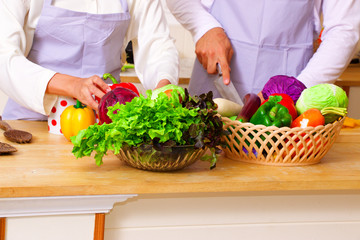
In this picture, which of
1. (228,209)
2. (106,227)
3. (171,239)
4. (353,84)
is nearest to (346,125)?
(228,209)

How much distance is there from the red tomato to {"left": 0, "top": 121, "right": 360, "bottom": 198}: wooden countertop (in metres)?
0.11

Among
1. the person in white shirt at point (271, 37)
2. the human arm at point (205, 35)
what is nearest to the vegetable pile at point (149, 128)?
the human arm at point (205, 35)

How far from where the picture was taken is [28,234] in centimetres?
102

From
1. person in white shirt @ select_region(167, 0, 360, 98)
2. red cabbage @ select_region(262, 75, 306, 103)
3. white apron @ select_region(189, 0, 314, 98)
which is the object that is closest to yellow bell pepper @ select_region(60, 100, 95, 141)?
red cabbage @ select_region(262, 75, 306, 103)

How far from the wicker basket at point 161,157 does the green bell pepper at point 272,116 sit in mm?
194

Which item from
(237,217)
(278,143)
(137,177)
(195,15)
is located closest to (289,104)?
(278,143)

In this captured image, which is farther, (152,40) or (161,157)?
(152,40)

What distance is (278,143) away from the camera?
119 cm

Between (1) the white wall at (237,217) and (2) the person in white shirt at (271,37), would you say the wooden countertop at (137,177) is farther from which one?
(2) the person in white shirt at (271,37)

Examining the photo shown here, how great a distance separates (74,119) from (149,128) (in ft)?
1.35

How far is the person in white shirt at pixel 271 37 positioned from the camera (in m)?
1.92

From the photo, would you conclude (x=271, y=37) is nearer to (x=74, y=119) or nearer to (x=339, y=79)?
(x=74, y=119)

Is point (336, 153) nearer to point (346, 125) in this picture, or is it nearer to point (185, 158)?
point (346, 125)

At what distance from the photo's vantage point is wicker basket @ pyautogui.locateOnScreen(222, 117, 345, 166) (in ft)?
3.87
